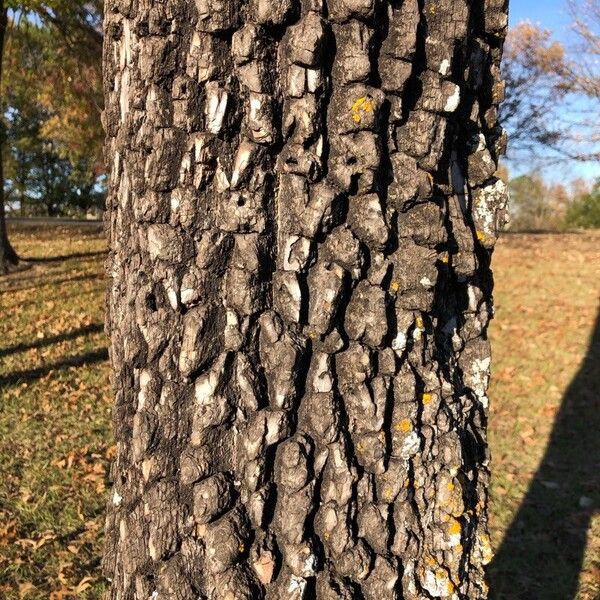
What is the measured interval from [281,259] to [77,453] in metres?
4.39

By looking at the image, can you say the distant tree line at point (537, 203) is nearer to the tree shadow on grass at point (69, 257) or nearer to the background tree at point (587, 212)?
the background tree at point (587, 212)

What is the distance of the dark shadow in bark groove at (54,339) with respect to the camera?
7.75 metres

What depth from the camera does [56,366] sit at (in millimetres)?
7320

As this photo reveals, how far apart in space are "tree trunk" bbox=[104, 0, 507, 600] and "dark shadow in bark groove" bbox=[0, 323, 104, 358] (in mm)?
6697

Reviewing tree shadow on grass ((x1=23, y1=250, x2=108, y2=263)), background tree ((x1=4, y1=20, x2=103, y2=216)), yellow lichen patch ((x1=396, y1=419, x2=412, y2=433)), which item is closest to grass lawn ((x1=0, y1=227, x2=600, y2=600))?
tree shadow on grass ((x1=23, y1=250, x2=108, y2=263))

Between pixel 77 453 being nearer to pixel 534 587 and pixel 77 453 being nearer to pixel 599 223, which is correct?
pixel 534 587

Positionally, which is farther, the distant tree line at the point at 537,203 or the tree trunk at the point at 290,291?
the distant tree line at the point at 537,203

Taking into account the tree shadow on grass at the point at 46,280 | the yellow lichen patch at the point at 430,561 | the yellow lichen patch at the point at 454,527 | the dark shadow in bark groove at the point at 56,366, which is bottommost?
the dark shadow in bark groove at the point at 56,366

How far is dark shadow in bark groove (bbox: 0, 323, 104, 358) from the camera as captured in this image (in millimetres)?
7750

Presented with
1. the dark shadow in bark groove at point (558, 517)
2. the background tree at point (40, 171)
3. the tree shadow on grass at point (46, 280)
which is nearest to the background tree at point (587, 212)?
the background tree at point (40, 171)

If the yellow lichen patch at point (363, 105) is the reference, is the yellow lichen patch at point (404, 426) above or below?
below

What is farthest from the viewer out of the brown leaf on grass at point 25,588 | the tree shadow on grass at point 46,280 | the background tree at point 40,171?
the background tree at point 40,171

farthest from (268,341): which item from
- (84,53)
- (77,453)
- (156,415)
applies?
(84,53)

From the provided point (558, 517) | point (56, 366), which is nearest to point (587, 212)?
point (558, 517)
